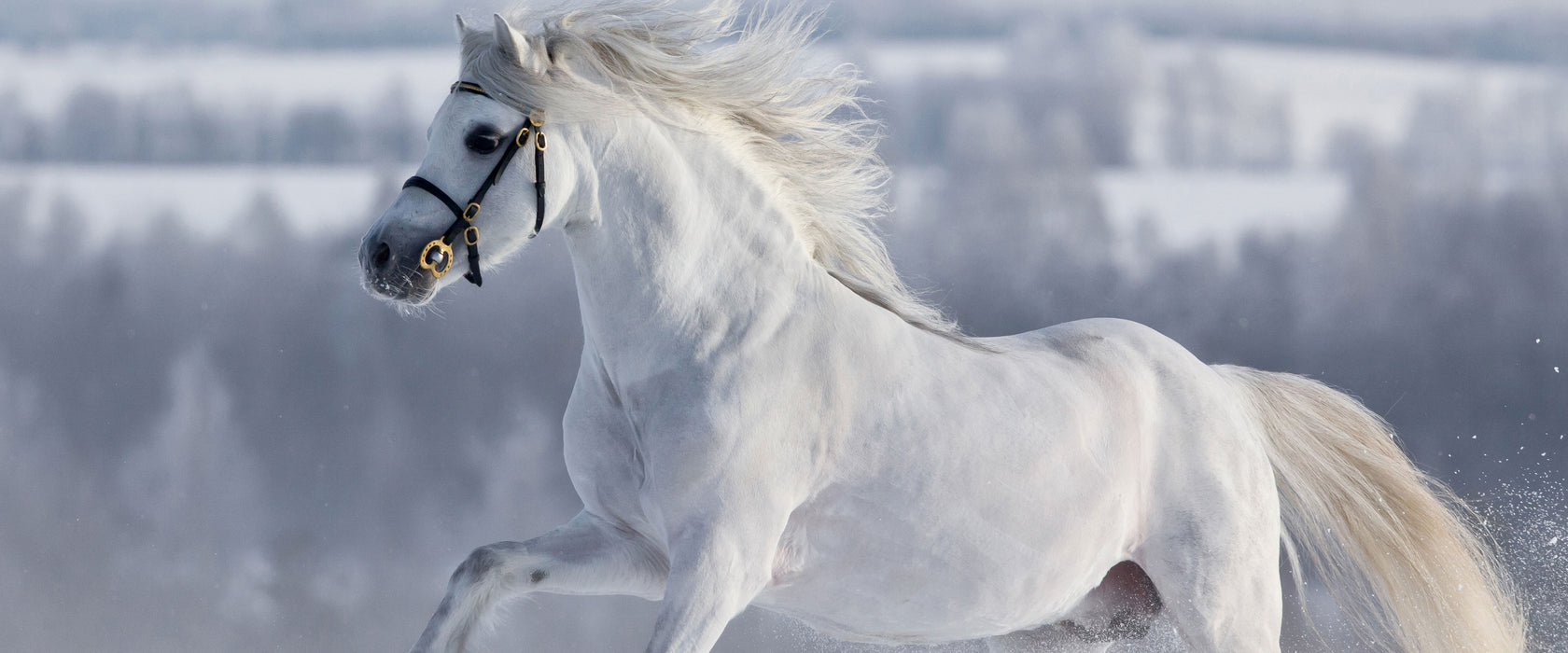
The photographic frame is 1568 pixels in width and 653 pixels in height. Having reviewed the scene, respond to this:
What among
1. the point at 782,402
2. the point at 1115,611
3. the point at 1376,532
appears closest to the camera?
the point at 782,402

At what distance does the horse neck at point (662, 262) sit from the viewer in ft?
6.16

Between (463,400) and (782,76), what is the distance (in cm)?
299

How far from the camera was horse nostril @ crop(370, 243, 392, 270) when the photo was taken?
5.71 ft

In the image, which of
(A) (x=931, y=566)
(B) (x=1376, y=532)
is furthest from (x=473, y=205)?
(B) (x=1376, y=532)

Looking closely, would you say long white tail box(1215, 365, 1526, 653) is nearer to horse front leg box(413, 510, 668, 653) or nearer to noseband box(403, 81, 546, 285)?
horse front leg box(413, 510, 668, 653)

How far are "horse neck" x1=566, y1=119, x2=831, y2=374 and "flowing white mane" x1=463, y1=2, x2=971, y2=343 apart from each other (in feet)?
0.27

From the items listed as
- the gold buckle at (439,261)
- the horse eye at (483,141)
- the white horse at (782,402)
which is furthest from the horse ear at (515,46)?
the gold buckle at (439,261)

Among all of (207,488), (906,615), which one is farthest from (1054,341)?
(207,488)

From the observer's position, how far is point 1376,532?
2.60 meters

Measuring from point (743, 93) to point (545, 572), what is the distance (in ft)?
2.89

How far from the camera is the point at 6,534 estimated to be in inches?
183

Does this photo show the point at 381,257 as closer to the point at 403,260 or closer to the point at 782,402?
the point at 403,260

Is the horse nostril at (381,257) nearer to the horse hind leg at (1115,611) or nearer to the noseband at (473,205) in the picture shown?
the noseband at (473,205)

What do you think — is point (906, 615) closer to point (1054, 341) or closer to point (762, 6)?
point (1054, 341)
